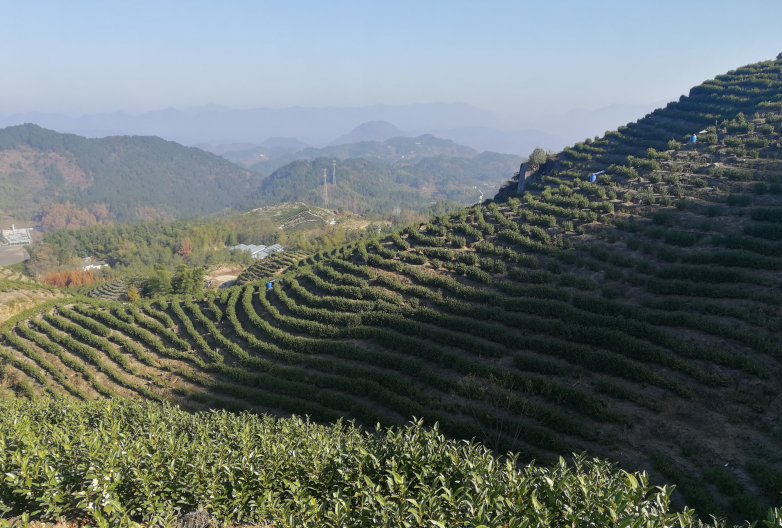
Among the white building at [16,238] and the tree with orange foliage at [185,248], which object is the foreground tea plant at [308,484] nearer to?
the tree with orange foliage at [185,248]

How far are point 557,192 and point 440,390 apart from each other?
2413 cm

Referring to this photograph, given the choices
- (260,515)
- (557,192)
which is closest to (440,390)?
(260,515)

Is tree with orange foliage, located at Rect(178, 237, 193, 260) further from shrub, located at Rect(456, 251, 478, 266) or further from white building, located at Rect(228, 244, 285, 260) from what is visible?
shrub, located at Rect(456, 251, 478, 266)

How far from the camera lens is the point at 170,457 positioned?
33.2ft

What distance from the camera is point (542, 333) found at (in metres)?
20.6

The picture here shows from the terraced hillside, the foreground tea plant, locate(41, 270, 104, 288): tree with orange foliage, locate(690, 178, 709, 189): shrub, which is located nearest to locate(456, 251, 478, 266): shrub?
the terraced hillside

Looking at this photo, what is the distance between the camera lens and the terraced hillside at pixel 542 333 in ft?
49.5

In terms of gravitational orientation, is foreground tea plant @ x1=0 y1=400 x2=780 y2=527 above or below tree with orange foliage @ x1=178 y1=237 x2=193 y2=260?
above

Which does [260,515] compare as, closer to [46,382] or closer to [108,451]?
[108,451]

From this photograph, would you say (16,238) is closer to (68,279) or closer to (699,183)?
(68,279)

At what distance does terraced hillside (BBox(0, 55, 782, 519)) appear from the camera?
49.5 ft

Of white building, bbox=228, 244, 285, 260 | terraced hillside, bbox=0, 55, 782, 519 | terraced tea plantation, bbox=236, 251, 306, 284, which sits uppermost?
terraced hillside, bbox=0, 55, 782, 519

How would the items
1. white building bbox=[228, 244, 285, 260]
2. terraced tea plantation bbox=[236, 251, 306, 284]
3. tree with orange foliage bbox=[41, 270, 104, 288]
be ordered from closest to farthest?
1. terraced tea plantation bbox=[236, 251, 306, 284]
2. tree with orange foliage bbox=[41, 270, 104, 288]
3. white building bbox=[228, 244, 285, 260]

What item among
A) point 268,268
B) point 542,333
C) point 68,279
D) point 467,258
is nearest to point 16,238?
point 68,279
